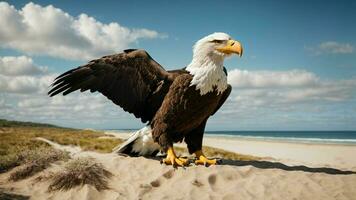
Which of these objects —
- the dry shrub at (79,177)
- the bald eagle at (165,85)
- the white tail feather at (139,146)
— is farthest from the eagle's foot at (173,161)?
the dry shrub at (79,177)

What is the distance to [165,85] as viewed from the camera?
6.58 m

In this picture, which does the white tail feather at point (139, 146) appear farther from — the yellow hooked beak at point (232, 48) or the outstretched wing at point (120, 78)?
the yellow hooked beak at point (232, 48)

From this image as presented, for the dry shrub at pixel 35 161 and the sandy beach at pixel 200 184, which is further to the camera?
the dry shrub at pixel 35 161

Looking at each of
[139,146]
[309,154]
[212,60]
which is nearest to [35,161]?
[139,146]

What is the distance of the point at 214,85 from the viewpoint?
6207mm

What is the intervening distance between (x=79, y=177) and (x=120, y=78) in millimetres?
2070

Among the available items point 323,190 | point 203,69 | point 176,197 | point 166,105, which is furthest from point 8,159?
point 323,190

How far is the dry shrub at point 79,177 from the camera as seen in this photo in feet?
17.9

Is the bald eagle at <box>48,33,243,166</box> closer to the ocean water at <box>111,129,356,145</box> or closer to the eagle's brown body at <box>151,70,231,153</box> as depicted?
the eagle's brown body at <box>151,70,231,153</box>

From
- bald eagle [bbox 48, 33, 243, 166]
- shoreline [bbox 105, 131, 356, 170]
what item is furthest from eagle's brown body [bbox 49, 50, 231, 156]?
shoreline [bbox 105, 131, 356, 170]

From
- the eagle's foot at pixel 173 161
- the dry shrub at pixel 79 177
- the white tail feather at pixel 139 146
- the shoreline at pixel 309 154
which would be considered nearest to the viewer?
the dry shrub at pixel 79 177

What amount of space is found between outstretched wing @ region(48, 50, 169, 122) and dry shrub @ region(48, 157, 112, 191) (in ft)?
4.98

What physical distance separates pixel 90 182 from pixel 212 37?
3.33m

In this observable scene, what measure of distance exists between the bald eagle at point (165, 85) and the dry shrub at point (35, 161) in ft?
4.49
